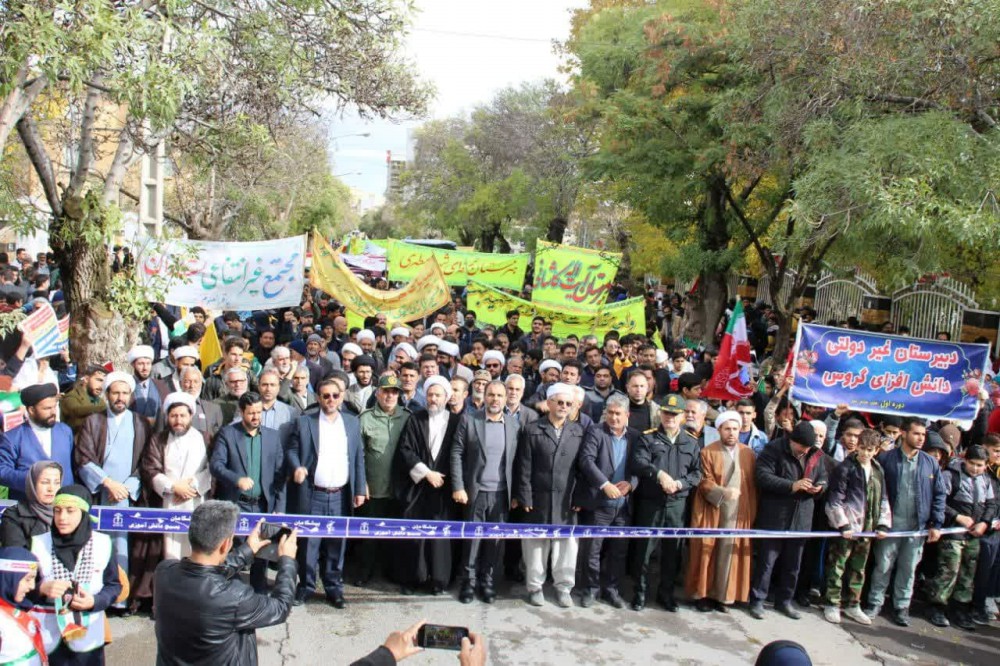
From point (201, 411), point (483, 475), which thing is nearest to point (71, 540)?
point (201, 411)

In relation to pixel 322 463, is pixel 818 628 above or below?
below

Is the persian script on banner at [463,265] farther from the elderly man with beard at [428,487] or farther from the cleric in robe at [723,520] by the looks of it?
the cleric in robe at [723,520]

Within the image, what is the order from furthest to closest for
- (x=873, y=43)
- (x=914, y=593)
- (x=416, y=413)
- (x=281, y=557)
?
1. (x=873, y=43)
2. (x=914, y=593)
3. (x=416, y=413)
4. (x=281, y=557)

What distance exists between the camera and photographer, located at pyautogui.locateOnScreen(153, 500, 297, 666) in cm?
329

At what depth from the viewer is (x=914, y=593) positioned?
7.54 meters

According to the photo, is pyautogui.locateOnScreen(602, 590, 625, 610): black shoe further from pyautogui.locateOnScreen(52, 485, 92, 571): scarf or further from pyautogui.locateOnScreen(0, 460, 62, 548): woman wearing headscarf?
pyautogui.locateOnScreen(0, 460, 62, 548): woman wearing headscarf

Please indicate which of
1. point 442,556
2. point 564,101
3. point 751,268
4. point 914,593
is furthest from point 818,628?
point 564,101

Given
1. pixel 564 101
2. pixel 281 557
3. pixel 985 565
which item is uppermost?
pixel 564 101

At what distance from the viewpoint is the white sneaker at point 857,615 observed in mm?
6793

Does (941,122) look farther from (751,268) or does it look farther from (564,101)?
(564,101)

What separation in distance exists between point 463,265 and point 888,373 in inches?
383

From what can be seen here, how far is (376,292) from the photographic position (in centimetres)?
1201

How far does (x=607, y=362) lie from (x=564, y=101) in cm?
1963

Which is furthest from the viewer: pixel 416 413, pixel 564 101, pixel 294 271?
pixel 564 101
